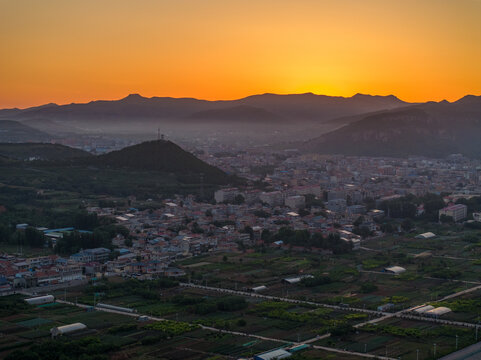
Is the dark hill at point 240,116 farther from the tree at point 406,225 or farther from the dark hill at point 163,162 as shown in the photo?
the tree at point 406,225

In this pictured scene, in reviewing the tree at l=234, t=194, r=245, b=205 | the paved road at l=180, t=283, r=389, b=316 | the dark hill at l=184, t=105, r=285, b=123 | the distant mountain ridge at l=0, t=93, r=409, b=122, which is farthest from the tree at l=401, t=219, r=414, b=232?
the distant mountain ridge at l=0, t=93, r=409, b=122

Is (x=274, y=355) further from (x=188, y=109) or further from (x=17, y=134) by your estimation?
(x=188, y=109)

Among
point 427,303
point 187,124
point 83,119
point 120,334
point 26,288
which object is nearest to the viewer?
point 120,334

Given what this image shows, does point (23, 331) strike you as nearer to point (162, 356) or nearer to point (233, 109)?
point (162, 356)

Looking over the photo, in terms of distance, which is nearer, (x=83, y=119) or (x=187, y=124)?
(x=187, y=124)

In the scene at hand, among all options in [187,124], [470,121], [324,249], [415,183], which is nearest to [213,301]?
[324,249]

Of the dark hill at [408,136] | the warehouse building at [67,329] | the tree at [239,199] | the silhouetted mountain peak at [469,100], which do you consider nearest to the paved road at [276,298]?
the warehouse building at [67,329]
